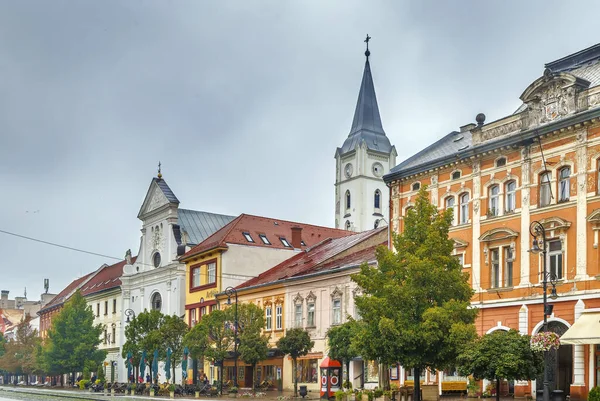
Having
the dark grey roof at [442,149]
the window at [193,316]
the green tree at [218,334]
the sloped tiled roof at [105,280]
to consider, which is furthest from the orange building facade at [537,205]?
the sloped tiled roof at [105,280]

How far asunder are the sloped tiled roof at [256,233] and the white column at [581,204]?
37.3 metres

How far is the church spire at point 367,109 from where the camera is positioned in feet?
478

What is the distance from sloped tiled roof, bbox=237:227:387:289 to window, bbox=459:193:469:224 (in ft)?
34.3

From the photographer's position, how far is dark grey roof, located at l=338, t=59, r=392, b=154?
476ft

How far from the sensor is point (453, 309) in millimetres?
35531

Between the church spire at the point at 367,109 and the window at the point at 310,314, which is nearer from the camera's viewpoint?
the window at the point at 310,314

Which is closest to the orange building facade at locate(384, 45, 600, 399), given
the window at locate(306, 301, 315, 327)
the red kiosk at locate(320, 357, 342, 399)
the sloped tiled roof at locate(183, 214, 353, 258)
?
the red kiosk at locate(320, 357, 342, 399)

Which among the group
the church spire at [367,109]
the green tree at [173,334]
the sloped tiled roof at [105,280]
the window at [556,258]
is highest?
the church spire at [367,109]

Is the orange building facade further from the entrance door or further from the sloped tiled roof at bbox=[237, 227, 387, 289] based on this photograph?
the sloped tiled roof at bbox=[237, 227, 387, 289]

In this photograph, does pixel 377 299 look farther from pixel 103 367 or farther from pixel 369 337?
pixel 103 367

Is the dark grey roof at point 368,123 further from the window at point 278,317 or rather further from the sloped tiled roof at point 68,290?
the window at point 278,317

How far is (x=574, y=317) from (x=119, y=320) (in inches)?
2546

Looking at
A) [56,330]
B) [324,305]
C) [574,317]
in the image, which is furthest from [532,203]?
[56,330]

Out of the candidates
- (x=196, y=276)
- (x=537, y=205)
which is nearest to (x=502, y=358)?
(x=537, y=205)
